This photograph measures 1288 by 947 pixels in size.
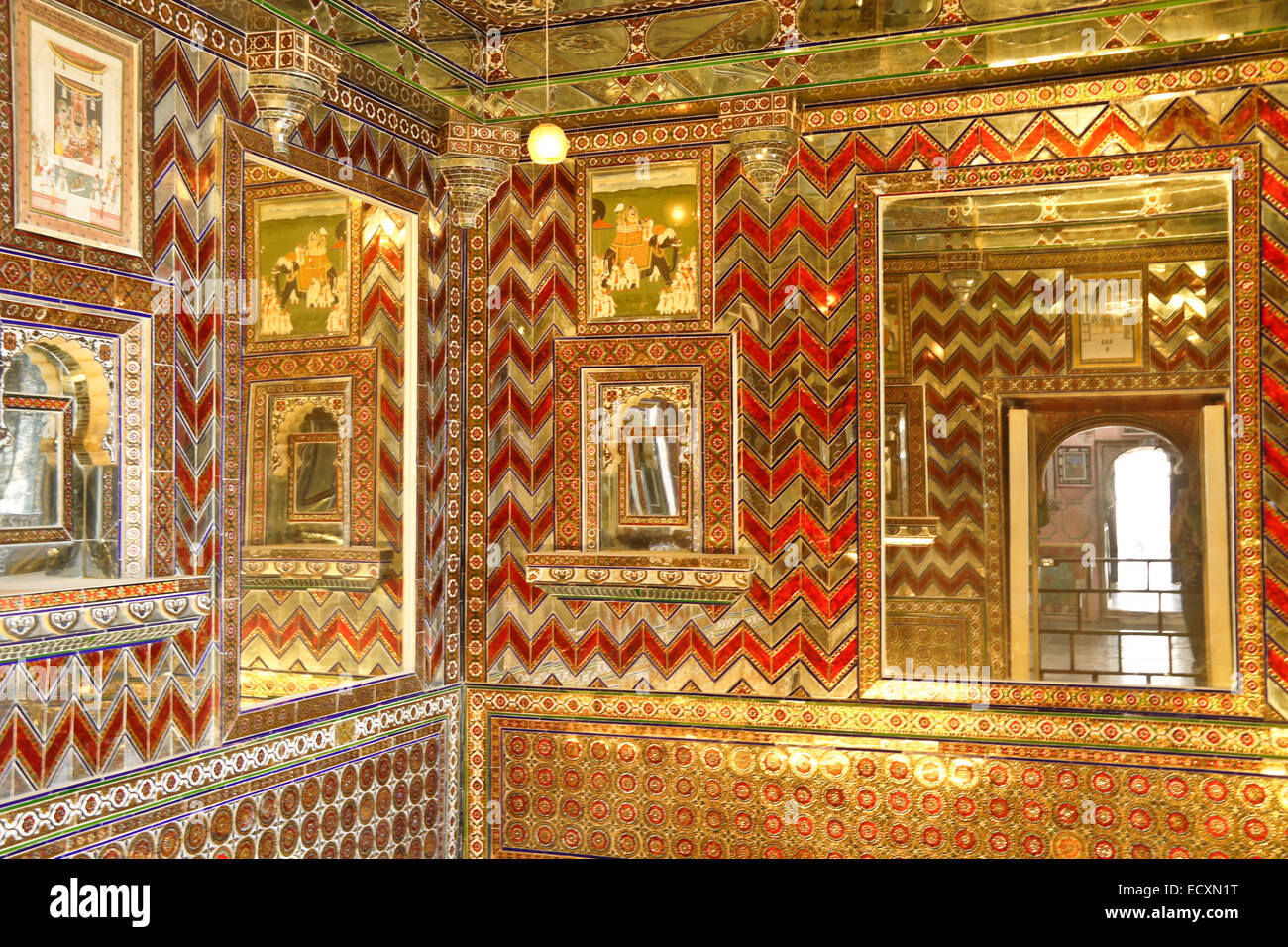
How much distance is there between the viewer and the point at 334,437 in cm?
595

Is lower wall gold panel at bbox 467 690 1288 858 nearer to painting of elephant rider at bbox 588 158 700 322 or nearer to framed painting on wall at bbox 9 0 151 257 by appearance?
painting of elephant rider at bbox 588 158 700 322

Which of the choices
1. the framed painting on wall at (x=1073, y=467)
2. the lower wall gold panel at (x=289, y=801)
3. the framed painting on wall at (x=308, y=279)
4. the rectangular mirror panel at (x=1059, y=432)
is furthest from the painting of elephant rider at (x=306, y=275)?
the framed painting on wall at (x=1073, y=467)

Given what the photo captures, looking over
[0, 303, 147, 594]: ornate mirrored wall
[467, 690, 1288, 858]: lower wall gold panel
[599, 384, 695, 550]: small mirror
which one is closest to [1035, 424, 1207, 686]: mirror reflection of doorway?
[467, 690, 1288, 858]: lower wall gold panel

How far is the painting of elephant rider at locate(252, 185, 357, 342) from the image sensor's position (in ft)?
19.3

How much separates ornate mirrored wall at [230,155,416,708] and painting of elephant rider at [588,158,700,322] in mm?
941

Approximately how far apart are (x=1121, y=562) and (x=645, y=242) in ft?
9.14

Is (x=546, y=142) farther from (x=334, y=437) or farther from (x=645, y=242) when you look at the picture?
A: (x=334, y=437)

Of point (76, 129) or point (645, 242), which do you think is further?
point (645, 242)

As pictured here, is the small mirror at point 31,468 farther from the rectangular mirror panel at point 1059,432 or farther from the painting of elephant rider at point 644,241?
the rectangular mirror panel at point 1059,432

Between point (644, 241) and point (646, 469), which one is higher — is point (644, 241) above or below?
above

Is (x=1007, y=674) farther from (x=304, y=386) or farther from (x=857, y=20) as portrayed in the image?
(x=304, y=386)

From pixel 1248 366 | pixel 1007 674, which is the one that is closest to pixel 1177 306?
pixel 1248 366

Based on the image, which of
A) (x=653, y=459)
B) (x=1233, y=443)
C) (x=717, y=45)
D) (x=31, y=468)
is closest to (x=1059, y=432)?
(x=1233, y=443)

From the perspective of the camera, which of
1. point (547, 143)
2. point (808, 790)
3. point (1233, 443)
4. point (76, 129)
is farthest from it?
point (808, 790)
